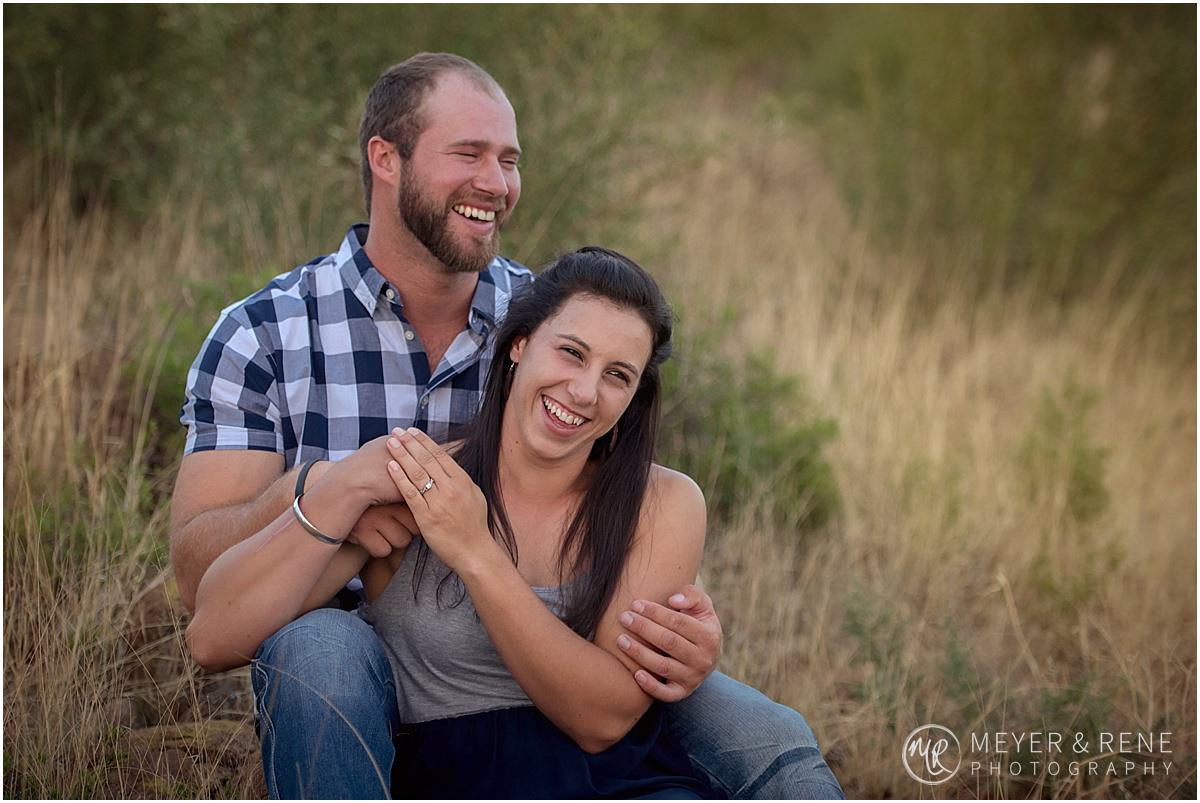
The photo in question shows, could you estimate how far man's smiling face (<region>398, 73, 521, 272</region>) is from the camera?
3.19 m

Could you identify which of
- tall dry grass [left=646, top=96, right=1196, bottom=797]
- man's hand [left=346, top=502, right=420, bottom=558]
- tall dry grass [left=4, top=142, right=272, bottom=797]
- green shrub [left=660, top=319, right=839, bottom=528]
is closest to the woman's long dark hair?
man's hand [left=346, top=502, right=420, bottom=558]

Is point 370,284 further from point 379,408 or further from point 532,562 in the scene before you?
point 532,562

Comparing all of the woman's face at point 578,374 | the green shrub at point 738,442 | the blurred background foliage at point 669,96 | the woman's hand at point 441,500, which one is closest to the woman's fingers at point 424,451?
the woman's hand at point 441,500

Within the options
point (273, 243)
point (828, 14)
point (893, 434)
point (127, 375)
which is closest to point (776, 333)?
point (893, 434)

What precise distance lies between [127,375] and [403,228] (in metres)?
1.80

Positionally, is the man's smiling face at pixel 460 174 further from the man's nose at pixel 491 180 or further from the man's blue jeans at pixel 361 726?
the man's blue jeans at pixel 361 726

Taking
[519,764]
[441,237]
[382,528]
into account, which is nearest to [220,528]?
[382,528]

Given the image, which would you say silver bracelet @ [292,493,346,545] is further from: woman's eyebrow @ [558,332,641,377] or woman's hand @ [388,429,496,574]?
woman's eyebrow @ [558,332,641,377]

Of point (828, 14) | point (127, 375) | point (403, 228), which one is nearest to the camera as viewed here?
point (403, 228)

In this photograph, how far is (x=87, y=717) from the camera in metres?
2.83

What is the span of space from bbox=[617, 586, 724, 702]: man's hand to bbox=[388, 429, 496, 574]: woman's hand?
1.18 feet

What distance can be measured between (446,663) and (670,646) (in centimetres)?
50

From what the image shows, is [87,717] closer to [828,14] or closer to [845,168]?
[845,168]

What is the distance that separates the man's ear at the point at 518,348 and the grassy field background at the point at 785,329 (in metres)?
1.15
